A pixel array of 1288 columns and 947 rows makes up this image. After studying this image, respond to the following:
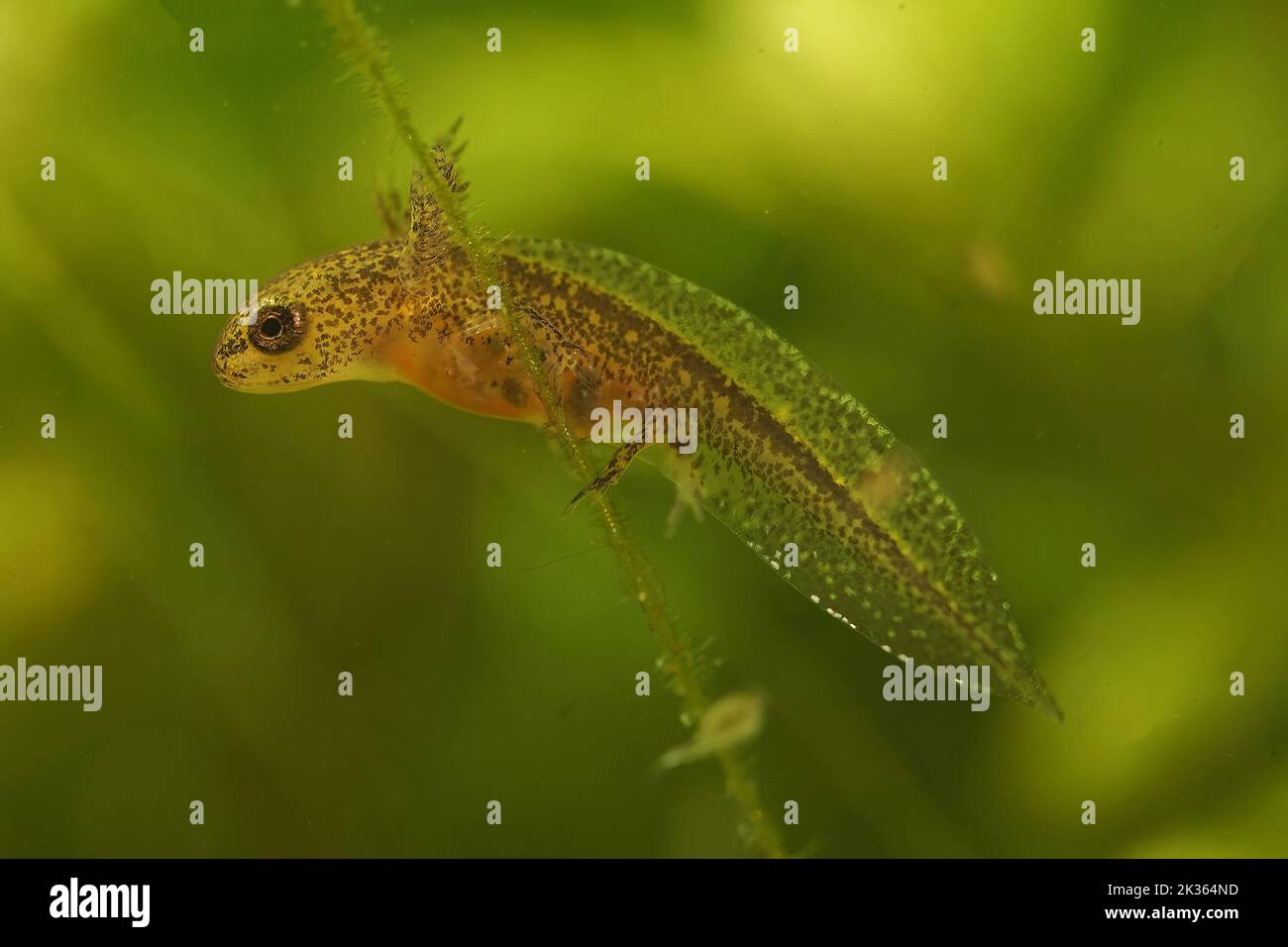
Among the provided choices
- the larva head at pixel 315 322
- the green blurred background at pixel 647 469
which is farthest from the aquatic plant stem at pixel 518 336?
the green blurred background at pixel 647 469

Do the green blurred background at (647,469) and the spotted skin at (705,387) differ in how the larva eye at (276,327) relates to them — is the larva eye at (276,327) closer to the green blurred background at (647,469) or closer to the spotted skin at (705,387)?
the spotted skin at (705,387)

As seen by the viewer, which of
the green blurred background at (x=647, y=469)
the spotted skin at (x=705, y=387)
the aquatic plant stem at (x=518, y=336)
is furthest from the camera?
the green blurred background at (x=647, y=469)

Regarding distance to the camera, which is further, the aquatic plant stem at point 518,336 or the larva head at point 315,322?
the larva head at point 315,322

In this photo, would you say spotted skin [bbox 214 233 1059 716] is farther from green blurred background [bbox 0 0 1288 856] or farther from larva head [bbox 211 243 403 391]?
green blurred background [bbox 0 0 1288 856]

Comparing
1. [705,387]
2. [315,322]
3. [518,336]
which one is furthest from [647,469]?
[315,322]
